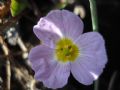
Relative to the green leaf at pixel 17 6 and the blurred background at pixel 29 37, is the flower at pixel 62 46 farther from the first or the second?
the green leaf at pixel 17 6

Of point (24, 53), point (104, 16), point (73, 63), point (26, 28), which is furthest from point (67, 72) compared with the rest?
point (104, 16)

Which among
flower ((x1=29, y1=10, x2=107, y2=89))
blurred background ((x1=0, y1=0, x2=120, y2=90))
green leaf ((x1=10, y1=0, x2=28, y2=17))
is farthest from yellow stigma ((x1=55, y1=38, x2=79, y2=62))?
green leaf ((x1=10, y1=0, x2=28, y2=17))

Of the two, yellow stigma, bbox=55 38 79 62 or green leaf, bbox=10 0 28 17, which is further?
green leaf, bbox=10 0 28 17

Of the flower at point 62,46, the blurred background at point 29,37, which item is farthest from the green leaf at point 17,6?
the flower at point 62,46

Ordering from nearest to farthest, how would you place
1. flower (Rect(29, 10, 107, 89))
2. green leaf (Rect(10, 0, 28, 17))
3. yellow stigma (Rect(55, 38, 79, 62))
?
flower (Rect(29, 10, 107, 89)) → yellow stigma (Rect(55, 38, 79, 62)) → green leaf (Rect(10, 0, 28, 17))

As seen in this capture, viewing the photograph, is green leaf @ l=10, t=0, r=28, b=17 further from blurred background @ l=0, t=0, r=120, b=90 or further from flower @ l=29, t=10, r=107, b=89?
flower @ l=29, t=10, r=107, b=89

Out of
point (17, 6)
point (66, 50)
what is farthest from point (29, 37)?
point (66, 50)

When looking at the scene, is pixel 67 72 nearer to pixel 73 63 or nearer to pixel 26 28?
pixel 73 63
